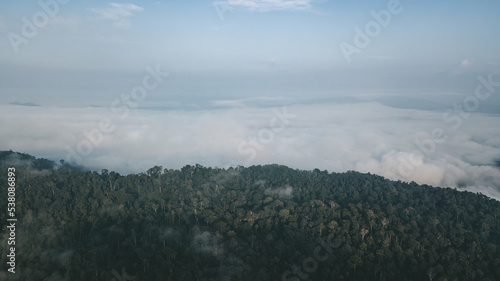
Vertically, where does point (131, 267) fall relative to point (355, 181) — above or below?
below

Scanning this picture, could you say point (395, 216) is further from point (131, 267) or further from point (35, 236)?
point (35, 236)

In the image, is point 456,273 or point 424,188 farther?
point 424,188

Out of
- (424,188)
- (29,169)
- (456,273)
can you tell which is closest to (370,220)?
(456,273)

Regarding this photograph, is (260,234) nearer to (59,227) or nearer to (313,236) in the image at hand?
(313,236)

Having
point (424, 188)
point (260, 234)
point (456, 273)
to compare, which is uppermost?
point (424, 188)

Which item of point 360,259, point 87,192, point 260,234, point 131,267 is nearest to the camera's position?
point 131,267

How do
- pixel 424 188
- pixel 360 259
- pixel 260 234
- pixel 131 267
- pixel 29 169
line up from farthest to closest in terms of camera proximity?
pixel 29 169 < pixel 424 188 < pixel 260 234 < pixel 360 259 < pixel 131 267
